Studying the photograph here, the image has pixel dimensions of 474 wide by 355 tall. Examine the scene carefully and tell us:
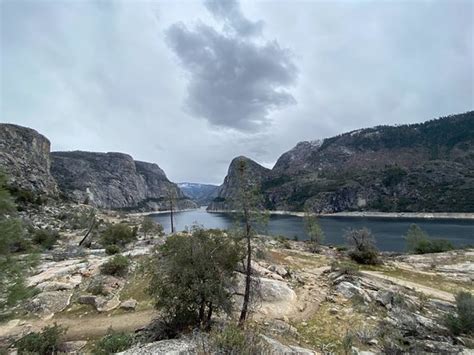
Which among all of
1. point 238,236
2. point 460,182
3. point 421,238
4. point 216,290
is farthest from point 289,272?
point 460,182

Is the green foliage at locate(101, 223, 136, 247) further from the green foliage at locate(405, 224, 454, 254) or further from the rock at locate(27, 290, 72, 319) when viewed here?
the green foliage at locate(405, 224, 454, 254)

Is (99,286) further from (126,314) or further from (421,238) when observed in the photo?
(421,238)

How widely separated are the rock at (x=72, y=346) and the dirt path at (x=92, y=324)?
686mm

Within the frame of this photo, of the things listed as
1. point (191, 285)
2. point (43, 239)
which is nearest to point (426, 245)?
point (191, 285)

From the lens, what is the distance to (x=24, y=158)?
96.4 metres

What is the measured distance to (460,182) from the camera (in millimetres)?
153875

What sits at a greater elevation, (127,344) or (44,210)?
(44,210)

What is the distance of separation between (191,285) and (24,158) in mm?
109433

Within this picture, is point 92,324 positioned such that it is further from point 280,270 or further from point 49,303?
point 280,270

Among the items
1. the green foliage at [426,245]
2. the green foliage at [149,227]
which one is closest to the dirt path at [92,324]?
the green foliage at [149,227]

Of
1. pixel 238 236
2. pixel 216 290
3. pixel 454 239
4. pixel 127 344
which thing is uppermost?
pixel 238 236

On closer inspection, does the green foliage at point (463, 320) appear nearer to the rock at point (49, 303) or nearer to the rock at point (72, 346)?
the rock at point (72, 346)

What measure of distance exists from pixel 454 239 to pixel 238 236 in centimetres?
7819

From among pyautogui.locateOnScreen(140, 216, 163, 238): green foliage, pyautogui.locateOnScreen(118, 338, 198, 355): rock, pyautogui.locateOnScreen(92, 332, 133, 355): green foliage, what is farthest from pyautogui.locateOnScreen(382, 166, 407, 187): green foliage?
pyautogui.locateOnScreen(92, 332, 133, 355): green foliage
